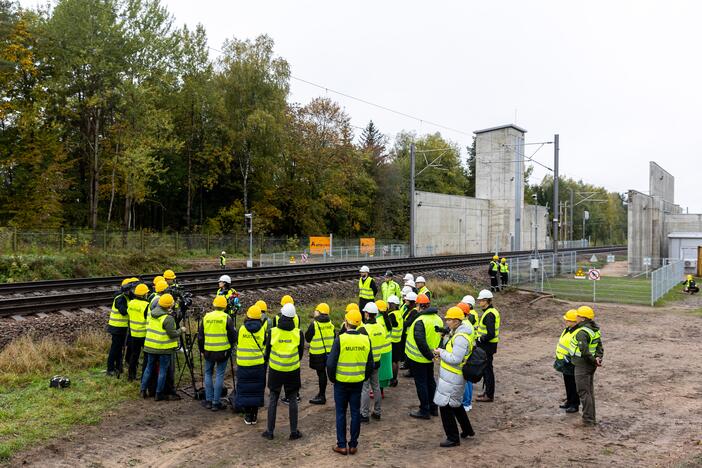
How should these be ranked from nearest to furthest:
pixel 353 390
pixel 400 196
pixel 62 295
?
pixel 353 390, pixel 62 295, pixel 400 196

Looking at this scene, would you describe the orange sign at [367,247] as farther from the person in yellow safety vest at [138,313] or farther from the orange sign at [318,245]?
the person in yellow safety vest at [138,313]

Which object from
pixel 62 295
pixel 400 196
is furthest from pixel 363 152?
pixel 62 295

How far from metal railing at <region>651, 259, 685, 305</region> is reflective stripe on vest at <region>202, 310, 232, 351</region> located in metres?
20.3

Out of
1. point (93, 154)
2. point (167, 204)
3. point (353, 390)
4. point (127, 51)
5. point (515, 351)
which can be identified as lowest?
point (515, 351)

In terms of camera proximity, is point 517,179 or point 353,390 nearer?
point 353,390

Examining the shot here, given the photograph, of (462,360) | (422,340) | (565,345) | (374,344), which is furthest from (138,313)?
(565,345)

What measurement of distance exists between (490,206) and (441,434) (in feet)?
195

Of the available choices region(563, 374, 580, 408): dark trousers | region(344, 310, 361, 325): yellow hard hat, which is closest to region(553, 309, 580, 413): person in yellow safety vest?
region(563, 374, 580, 408): dark trousers

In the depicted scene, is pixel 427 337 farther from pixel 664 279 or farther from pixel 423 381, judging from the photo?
pixel 664 279

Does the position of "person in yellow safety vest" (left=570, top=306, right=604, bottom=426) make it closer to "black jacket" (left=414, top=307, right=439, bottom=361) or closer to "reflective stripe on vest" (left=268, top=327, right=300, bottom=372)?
"black jacket" (left=414, top=307, right=439, bottom=361)

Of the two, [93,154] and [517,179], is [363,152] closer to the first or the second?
[517,179]

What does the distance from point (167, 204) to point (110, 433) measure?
44570 millimetres

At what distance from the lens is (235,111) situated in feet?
146

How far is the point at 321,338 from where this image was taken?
8.25m
